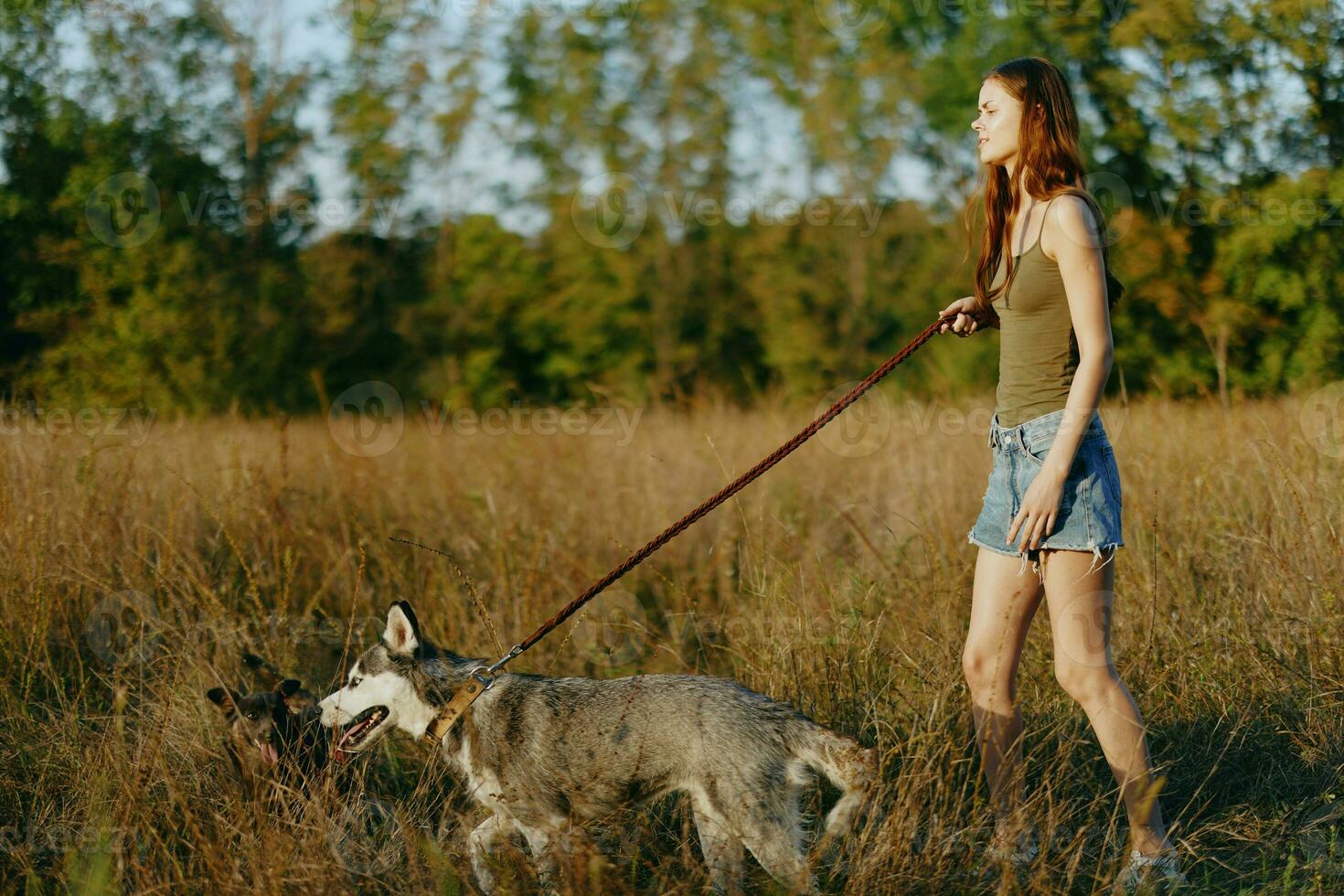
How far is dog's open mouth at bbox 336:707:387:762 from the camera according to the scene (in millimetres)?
3361

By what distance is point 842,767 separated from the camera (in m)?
2.92

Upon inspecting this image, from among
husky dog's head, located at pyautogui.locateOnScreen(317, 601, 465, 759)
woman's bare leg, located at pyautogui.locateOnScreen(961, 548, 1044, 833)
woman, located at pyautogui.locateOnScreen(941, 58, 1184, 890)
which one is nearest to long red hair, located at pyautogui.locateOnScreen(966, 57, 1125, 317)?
woman, located at pyautogui.locateOnScreen(941, 58, 1184, 890)

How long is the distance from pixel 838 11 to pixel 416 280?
9.99 meters

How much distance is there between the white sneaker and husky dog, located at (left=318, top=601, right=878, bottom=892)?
0.78 m

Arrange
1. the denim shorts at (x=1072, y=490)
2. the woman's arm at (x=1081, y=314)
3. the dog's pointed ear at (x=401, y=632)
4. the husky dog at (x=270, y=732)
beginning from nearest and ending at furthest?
1. the woman's arm at (x=1081, y=314)
2. the denim shorts at (x=1072, y=490)
3. the dog's pointed ear at (x=401, y=632)
4. the husky dog at (x=270, y=732)

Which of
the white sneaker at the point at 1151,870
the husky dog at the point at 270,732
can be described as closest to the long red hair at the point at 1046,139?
the white sneaker at the point at 1151,870

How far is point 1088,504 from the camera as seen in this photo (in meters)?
2.85

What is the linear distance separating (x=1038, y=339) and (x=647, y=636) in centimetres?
267

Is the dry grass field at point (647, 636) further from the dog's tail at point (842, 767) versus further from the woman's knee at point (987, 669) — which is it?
the woman's knee at point (987, 669)

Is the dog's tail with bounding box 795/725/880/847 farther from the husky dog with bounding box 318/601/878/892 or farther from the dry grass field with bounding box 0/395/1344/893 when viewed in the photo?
the dry grass field with bounding box 0/395/1344/893

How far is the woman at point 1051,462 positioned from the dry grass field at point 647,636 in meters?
0.28

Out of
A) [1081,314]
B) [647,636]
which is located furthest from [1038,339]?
[647,636]

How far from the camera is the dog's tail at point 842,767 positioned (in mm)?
2883

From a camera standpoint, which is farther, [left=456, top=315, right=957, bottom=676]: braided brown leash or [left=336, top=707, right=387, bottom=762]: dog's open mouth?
[left=336, top=707, right=387, bottom=762]: dog's open mouth
